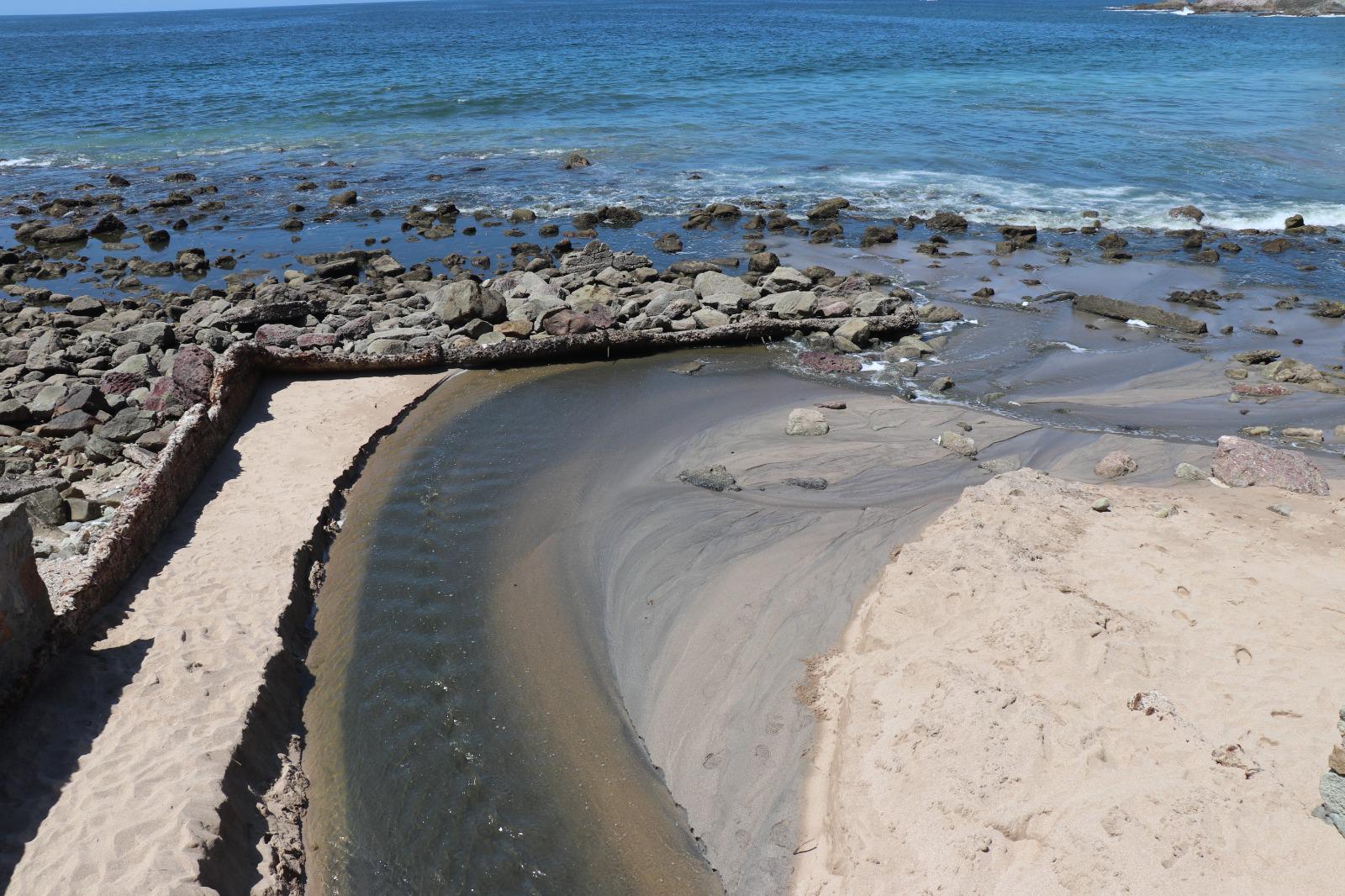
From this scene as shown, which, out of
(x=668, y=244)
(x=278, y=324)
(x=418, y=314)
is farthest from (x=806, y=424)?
(x=668, y=244)

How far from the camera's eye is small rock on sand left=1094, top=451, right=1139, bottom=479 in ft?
32.8

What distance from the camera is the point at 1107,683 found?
20.5 ft

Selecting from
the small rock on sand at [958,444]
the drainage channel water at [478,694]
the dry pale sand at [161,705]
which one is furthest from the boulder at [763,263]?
the dry pale sand at [161,705]

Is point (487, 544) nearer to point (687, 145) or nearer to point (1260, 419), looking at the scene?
point (1260, 419)

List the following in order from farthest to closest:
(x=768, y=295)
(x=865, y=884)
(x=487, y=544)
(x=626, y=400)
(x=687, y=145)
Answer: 1. (x=687, y=145)
2. (x=768, y=295)
3. (x=626, y=400)
4. (x=487, y=544)
5. (x=865, y=884)

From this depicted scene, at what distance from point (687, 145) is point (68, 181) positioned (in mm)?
21382

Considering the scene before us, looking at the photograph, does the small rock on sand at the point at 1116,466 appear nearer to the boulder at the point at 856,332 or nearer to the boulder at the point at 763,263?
the boulder at the point at 856,332

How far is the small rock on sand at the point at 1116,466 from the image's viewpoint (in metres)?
10.0

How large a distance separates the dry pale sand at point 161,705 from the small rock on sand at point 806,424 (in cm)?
570

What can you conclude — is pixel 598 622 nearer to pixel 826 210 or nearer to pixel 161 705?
pixel 161 705

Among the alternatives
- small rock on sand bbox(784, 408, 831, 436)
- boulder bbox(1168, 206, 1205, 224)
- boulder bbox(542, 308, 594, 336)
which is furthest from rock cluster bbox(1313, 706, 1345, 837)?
boulder bbox(1168, 206, 1205, 224)

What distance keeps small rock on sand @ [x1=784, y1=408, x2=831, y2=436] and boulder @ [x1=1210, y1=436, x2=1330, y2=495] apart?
4.48 m

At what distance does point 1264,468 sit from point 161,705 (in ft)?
36.3

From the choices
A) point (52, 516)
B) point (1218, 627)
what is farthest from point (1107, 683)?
point (52, 516)
